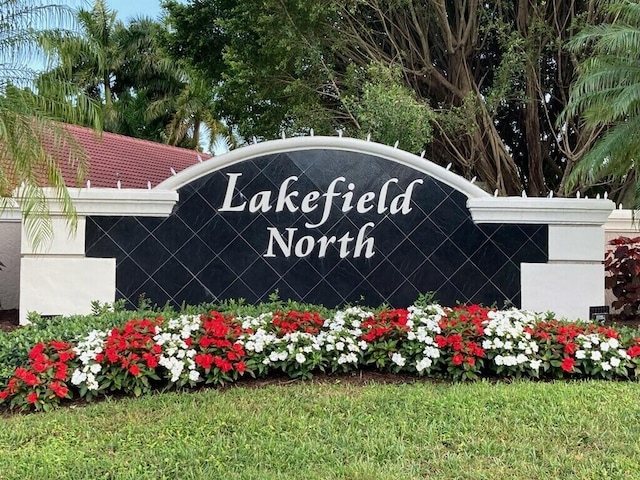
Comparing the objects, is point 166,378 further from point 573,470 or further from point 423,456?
point 573,470

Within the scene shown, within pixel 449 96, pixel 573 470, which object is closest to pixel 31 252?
pixel 573 470

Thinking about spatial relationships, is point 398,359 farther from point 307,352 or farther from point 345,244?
point 345,244

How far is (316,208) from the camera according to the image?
7.76m

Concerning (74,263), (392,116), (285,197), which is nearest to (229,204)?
(285,197)

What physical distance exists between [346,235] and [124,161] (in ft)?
30.3

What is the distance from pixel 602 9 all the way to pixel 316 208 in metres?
8.55

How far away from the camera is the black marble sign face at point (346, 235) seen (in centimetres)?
770

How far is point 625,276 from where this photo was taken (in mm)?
8734

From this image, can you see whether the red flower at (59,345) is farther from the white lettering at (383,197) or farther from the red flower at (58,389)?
the white lettering at (383,197)

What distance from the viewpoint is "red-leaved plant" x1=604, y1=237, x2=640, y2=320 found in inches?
339

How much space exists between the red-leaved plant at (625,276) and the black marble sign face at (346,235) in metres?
1.95

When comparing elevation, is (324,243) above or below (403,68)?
below

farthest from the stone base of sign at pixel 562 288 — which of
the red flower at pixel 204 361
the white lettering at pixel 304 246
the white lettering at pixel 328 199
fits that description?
the red flower at pixel 204 361

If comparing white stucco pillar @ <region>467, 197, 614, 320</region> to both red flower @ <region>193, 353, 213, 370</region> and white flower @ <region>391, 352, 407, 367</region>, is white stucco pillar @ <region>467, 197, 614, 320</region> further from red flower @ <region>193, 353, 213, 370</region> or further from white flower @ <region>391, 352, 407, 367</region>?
red flower @ <region>193, 353, 213, 370</region>
